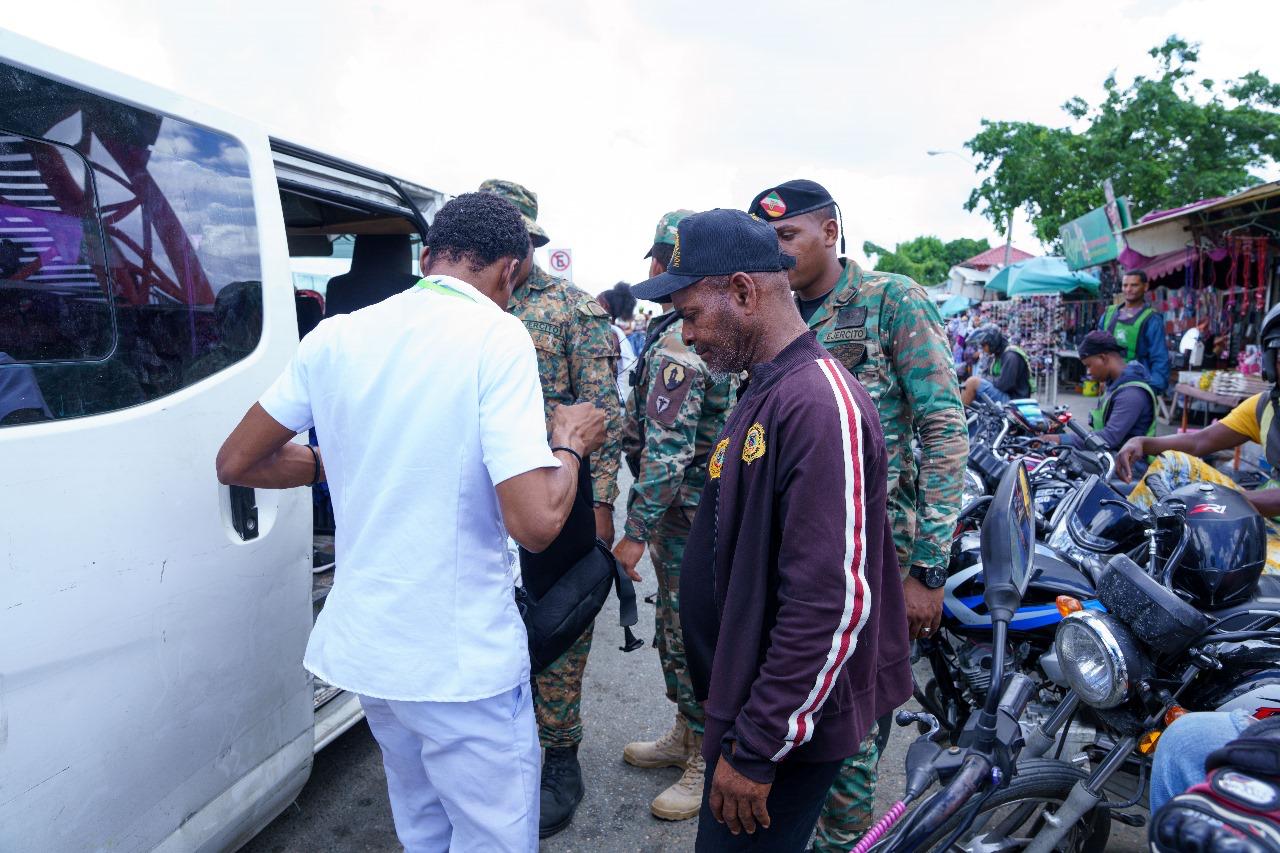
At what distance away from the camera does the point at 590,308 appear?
9.62ft

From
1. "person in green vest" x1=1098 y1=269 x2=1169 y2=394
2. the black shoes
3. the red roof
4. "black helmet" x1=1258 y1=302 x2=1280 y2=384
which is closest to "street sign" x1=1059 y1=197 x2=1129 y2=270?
"person in green vest" x1=1098 y1=269 x2=1169 y2=394

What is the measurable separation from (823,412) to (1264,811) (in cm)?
81

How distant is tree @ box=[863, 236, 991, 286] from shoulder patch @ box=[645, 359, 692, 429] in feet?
175

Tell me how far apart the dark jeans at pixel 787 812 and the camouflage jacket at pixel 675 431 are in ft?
3.85

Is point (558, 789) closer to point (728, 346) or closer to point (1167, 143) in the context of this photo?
point (728, 346)

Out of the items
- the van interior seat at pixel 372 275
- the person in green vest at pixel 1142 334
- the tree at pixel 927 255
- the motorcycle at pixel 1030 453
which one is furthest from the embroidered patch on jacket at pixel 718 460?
the tree at pixel 927 255

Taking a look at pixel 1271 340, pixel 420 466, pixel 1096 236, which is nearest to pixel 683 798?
pixel 420 466

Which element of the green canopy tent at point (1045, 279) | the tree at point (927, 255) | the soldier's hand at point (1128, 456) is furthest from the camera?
the tree at point (927, 255)

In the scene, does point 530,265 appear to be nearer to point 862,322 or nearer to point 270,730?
point 862,322

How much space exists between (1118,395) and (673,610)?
344cm

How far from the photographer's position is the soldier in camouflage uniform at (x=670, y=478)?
105 inches

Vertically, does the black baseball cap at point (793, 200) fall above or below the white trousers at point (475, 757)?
above

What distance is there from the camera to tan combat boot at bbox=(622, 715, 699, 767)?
3068 millimetres

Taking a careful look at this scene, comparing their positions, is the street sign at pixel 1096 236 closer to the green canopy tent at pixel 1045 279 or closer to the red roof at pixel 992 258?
the green canopy tent at pixel 1045 279
